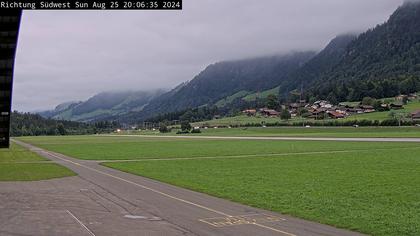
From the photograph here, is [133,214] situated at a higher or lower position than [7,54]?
lower

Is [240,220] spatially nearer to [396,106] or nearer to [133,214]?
[133,214]

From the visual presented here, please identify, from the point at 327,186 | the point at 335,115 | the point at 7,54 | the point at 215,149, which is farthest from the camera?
the point at 335,115

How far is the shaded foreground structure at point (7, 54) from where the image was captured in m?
26.1

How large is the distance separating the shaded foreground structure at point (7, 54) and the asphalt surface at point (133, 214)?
9.12 metres

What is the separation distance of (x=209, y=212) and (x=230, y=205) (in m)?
2.19

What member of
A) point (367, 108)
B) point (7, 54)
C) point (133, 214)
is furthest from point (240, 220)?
point (367, 108)

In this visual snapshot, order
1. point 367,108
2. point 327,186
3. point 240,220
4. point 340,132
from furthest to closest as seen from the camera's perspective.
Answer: point 367,108
point 340,132
point 327,186
point 240,220

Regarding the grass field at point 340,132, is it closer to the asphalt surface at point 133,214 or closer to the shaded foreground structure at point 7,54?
the shaded foreground structure at point 7,54

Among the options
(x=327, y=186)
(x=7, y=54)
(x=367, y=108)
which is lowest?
(x=327, y=186)

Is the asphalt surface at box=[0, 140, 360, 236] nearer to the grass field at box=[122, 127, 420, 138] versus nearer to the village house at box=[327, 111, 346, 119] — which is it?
the grass field at box=[122, 127, 420, 138]

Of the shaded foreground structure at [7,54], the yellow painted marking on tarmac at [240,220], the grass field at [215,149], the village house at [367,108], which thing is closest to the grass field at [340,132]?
the grass field at [215,149]

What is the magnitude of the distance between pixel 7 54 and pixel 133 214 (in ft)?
75.2

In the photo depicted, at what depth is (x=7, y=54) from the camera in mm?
37312

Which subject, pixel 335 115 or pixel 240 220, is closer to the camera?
pixel 240 220
